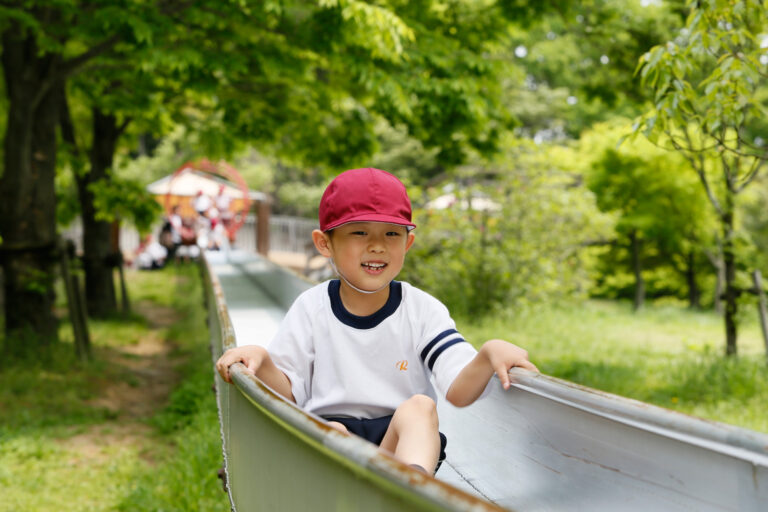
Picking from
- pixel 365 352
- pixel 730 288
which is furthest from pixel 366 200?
pixel 730 288

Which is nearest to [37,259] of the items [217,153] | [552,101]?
[217,153]

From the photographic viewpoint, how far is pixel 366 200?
8.29 ft

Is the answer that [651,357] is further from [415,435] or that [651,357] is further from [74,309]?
[415,435]

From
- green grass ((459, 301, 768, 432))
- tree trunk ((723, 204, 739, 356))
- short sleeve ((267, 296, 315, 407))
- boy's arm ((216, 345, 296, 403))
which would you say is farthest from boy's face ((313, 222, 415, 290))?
tree trunk ((723, 204, 739, 356))

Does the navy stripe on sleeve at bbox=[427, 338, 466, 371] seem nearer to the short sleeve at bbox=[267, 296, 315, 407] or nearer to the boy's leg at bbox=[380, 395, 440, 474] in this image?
→ the boy's leg at bbox=[380, 395, 440, 474]

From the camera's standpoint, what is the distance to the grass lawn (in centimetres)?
501

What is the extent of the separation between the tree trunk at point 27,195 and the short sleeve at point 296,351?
6625 millimetres

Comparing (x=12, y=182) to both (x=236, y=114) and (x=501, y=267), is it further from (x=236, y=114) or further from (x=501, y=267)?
(x=501, y=267)

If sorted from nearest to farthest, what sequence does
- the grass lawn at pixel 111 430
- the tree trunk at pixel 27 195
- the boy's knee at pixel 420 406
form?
the boy's knee at pixel 420 406 → the grass lawn at pixel 111 430 → the tree trunk at pixel 27 195

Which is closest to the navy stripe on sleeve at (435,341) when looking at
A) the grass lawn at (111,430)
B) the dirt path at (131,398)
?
the grass lawn at (111,430)

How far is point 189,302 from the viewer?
16.3 meters

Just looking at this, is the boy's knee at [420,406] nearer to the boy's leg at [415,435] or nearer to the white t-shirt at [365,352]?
the boy's leg at [415,435]

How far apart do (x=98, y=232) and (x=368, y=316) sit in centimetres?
1163

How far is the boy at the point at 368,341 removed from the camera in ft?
8.29
